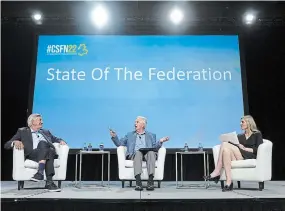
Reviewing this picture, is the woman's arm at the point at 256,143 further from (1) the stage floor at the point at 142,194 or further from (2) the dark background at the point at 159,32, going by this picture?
(2) the dark background at the point at 159,32

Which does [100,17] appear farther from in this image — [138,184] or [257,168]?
[257,168]

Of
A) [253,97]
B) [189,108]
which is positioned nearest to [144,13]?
[189,108]

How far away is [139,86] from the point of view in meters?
5.32

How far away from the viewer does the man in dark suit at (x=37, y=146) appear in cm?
367

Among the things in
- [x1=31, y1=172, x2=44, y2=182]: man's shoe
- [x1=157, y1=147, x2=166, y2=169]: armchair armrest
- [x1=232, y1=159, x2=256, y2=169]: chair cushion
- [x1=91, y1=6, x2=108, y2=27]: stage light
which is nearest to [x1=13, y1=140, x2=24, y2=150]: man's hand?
[x1=31, y1=172, x2=44, y2=182]: man's shoe

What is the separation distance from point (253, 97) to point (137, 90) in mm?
2110

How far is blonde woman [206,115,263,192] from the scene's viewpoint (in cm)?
373

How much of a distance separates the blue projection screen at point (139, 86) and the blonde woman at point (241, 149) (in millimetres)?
1157

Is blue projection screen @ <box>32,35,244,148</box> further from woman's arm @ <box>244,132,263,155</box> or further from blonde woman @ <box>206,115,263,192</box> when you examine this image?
woman's arm @ <box>244,132,263,155</box>

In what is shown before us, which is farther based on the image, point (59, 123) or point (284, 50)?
point (284, 50)

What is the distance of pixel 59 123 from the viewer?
517 centimetres

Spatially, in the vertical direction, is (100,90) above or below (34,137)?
above

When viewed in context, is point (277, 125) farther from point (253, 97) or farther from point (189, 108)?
point (189, 108)

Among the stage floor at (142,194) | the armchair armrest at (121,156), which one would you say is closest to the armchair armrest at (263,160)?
the stage floor at (142,194)
